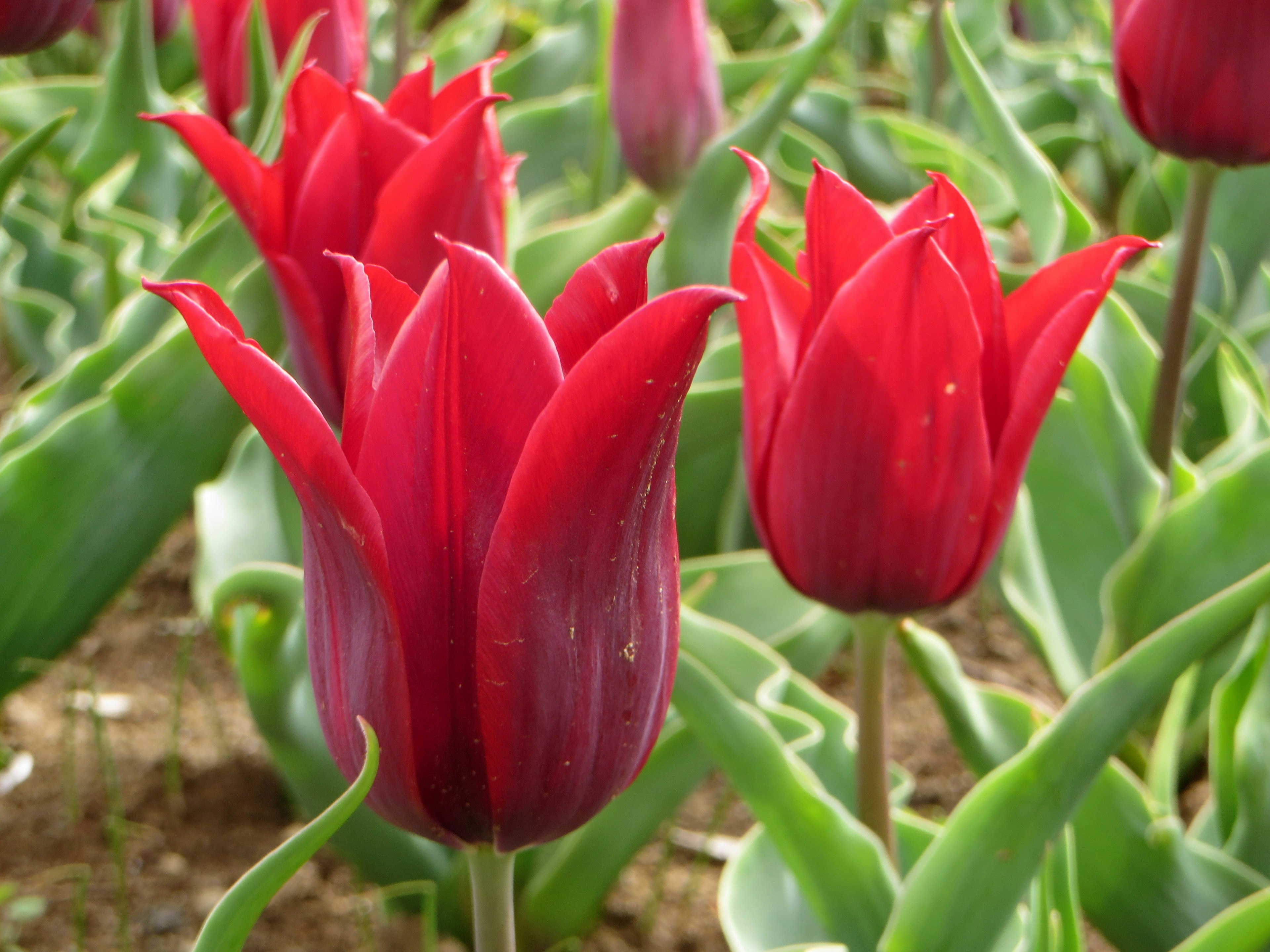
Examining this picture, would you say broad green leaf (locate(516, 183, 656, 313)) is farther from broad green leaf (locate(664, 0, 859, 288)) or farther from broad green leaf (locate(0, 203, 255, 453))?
broad green leaf (locate(0, 203, 255, 453))

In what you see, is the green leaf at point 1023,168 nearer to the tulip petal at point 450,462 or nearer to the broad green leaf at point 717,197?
the broad green leaf at point 717,197

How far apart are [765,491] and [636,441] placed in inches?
8.7

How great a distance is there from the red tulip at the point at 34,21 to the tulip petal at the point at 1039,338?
0.55 meters

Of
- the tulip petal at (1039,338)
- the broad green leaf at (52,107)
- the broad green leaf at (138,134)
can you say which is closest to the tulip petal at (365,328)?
the tulip petal at (1039,338)

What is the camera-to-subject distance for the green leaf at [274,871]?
14.6 inches

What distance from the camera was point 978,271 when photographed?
0.54 m

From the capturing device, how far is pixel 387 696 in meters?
0.40

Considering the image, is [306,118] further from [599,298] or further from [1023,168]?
[1023,168]

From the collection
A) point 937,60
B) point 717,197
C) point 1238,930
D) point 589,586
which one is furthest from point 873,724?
point 937,60

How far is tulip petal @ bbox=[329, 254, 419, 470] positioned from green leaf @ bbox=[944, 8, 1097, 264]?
514mm

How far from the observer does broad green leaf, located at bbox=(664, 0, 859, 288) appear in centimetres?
93

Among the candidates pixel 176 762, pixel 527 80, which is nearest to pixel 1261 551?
pixel 176 762

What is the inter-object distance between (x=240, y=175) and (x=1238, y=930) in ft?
1.80

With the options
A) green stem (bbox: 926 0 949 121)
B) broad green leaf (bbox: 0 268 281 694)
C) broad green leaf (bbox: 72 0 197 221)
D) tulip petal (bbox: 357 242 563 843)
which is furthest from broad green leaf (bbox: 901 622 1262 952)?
green stem (bbox: 926 0 949 121)
